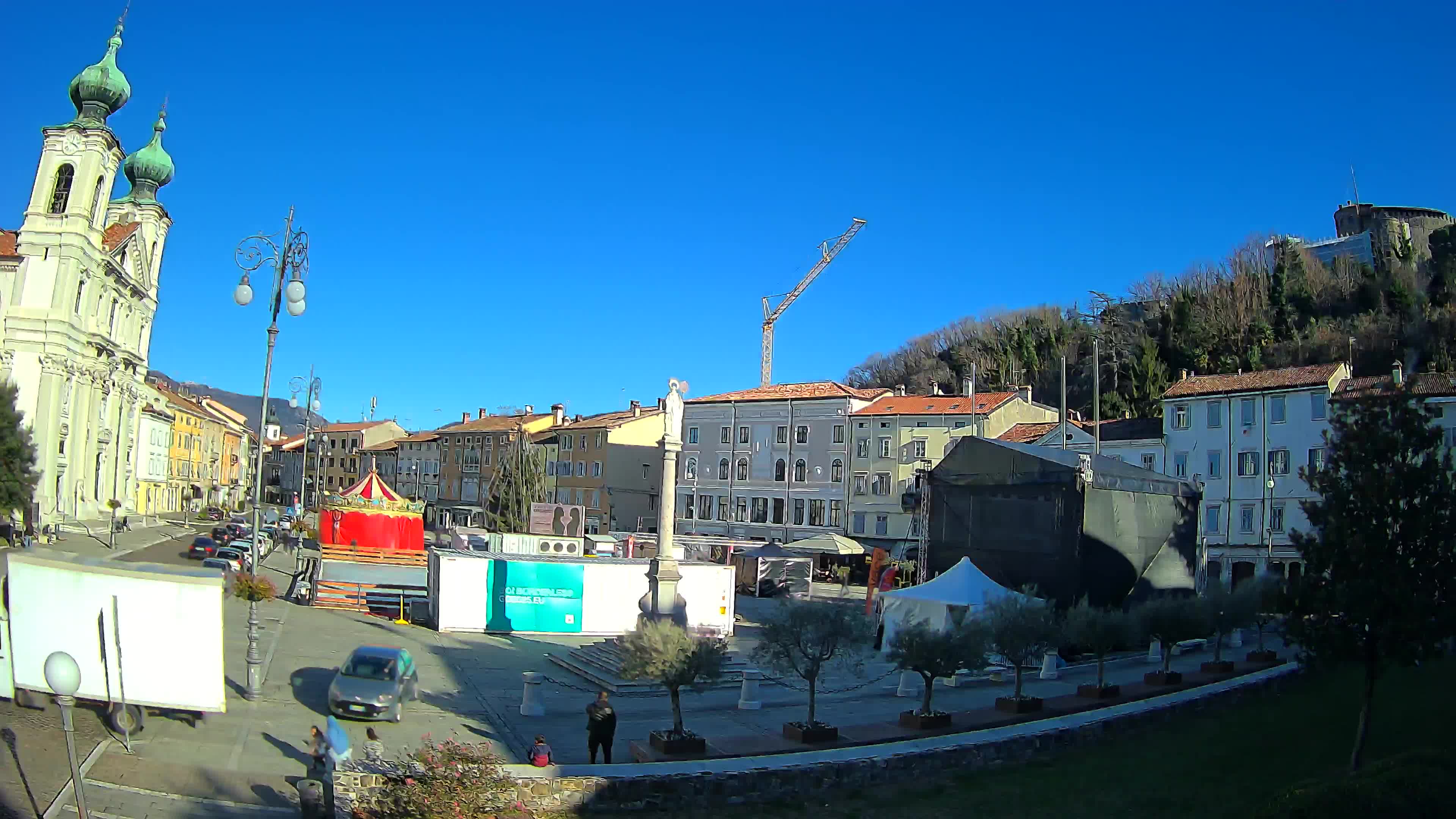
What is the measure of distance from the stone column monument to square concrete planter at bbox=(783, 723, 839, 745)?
637 cm

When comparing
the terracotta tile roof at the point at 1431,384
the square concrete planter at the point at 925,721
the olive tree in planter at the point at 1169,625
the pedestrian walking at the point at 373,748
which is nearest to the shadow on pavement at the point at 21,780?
the pedestrian walking at the point at 373,748

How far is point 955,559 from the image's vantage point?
33188 mm

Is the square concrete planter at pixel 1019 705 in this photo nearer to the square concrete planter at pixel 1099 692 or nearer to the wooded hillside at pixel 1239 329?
the square concrete planter at pixel 1099 692

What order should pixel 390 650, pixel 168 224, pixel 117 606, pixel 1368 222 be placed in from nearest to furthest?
pixel 117 606 → pixel 390 650 → pixel 168 224 → pixel 1368 222

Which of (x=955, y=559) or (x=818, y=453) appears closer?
(x=955, y=559)

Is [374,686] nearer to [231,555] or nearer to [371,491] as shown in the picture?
[371,491]

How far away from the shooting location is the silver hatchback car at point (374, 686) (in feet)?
53.8

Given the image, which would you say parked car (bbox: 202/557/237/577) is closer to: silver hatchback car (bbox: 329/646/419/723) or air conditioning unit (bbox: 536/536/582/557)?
air conditioning unit (bbox: 536/536/582/557)

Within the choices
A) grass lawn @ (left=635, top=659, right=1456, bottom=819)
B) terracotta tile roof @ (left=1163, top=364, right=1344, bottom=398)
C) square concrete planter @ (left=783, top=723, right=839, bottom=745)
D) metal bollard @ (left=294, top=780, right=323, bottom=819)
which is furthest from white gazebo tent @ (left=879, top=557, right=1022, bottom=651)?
terracotta tile roof @ (left=1163, top=364, right=1344, bottom=398)

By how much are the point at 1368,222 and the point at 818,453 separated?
64.2m

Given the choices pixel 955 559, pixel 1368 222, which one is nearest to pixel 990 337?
pixel 1368 222

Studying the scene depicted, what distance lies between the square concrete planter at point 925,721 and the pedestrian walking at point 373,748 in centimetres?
821

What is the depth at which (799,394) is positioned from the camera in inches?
2525

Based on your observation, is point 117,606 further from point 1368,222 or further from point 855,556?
point 1368,222
